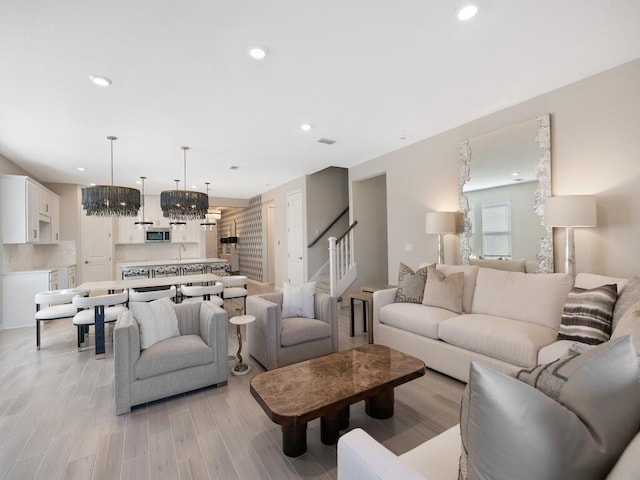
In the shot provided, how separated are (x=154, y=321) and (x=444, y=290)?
293cm

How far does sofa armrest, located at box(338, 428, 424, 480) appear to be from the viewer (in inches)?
35.3

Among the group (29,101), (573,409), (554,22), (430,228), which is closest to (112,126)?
(29,101)

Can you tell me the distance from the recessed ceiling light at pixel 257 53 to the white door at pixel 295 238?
4.54m

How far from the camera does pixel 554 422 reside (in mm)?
684

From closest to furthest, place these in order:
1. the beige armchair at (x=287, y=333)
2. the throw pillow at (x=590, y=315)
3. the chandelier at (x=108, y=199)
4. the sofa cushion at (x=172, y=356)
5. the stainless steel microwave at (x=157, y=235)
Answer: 1. the throw pillow at (x=590, y=315)
2. the sofa cushion at (x=172, y=356)
3. the beige armchair at (x=287, y=333)
4. the chandelier at (x=108, y=199)
5. the stainless steel microwave at (x=157, y=235)

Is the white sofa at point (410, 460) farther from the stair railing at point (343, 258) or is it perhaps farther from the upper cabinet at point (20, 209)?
the upper cabinet at point (20, 209)

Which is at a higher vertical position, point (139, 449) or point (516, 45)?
point (516, 45)

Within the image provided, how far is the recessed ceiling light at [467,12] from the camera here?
1919mm

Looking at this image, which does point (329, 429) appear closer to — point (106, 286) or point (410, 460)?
point (410, 460)

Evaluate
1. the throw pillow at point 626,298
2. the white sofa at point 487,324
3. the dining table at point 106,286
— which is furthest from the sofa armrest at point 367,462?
the dining table at point 106,286

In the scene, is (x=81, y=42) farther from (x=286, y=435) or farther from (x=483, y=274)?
(x=483, y=274)

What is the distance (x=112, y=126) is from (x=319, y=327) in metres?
3.50

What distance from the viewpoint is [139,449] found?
196 centimetres

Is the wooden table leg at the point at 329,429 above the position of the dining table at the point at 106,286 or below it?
below
